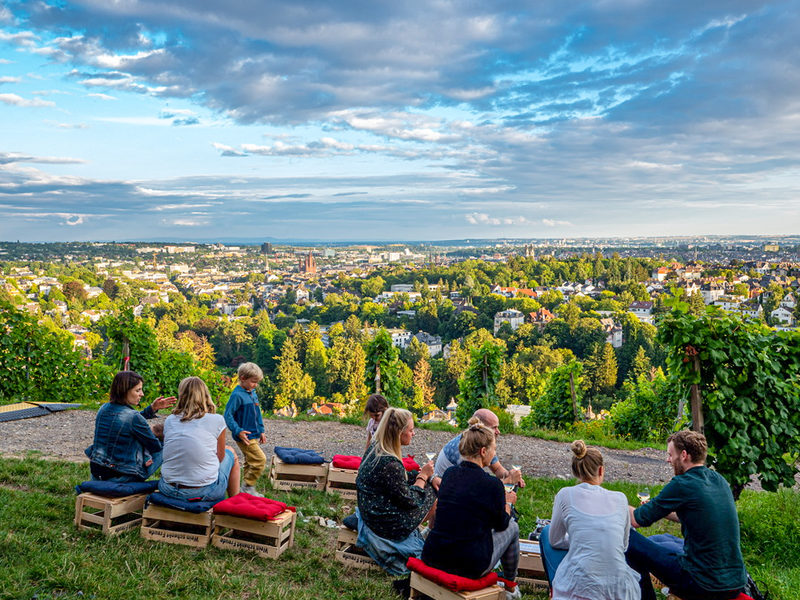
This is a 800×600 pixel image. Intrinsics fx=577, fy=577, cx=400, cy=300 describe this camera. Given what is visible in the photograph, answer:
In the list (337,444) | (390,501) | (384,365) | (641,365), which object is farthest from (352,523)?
(641,365)

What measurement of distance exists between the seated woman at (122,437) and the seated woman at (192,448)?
227 mm

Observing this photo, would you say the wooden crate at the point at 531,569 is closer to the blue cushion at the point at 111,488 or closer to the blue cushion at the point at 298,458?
the blue cushion at the point at 298,458

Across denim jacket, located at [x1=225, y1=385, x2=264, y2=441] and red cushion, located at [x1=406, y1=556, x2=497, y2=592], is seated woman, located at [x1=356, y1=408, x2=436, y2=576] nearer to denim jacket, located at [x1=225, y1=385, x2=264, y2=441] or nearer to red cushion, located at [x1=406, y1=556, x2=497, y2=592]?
red cushion, located at [x1=406, y1=556, x2=497, y2=592]

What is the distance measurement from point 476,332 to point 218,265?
11854 centimetres

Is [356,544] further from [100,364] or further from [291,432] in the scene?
[100,364]

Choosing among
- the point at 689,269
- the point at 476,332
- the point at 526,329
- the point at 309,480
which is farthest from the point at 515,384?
the point at 689,269

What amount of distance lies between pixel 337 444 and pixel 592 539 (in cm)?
645

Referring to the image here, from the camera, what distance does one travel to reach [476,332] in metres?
78.4

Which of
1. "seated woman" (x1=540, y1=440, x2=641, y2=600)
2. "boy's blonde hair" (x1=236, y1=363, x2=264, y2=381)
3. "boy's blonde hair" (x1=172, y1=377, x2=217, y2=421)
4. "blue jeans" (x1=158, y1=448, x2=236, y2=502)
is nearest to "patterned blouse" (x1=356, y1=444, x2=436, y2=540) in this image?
"seated woman" (x1=540, y1=440, x2=641, y2=600)

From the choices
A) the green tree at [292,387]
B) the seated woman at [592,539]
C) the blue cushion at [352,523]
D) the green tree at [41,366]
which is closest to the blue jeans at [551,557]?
the seated woman at [592,539]

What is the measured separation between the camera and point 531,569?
4.38 m

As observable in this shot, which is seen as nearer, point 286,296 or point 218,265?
point 286,296

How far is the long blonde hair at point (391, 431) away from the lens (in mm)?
4195

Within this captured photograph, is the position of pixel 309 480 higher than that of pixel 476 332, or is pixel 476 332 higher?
pixel 309 480
